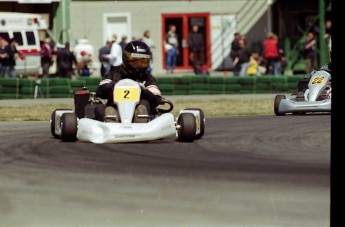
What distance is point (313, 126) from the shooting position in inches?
570

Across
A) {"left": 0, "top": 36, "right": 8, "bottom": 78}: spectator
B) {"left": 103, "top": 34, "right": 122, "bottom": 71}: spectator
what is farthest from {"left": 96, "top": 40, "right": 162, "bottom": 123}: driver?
{"left": 0, "top": 36, "right": 8, "bottom": 78}: spectator

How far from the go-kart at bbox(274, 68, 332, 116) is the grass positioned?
172 cm

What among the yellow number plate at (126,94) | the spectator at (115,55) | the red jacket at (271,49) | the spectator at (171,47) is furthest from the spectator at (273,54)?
the yellow number plate at (126,94)

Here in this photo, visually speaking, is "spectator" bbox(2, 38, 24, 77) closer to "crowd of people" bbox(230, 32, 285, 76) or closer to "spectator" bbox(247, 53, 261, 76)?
"crowd of people" bbox(230, 32, 285, 76)

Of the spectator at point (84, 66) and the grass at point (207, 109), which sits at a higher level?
the spectator at point (84, 66)

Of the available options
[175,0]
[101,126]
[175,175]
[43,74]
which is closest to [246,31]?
[175,0]

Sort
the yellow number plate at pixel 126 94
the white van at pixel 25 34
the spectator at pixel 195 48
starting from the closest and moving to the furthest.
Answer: the yellow number plate at pixel 126 94 → the white van at pixel 25 34 → the spectator at pixel 195 48

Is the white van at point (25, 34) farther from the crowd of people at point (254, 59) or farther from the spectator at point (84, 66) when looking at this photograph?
the crowd of people at point (254, 59)

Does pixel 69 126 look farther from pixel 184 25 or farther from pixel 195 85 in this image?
pixel 184 25

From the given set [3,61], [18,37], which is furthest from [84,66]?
[3,61]

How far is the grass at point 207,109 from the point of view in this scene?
18969 mm

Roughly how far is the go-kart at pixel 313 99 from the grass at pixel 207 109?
5.63 feet

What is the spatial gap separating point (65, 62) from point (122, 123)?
18.5 meters

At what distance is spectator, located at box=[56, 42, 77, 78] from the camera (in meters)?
30.5
